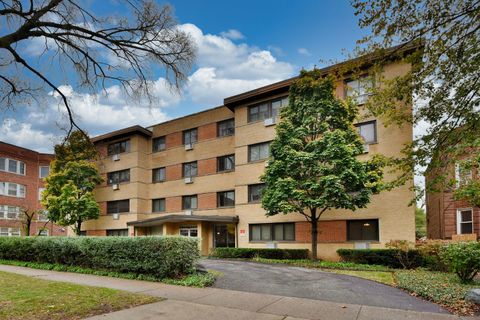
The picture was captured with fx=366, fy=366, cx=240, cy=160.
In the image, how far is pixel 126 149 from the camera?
3388 centimetres

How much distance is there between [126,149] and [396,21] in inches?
1186

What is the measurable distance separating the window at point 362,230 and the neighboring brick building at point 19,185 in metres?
31.6

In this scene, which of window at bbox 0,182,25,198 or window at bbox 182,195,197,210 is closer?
window at bbox 182,195,197,210

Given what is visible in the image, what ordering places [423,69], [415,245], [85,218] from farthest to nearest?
[85,218] < [415,245] < [423,69]

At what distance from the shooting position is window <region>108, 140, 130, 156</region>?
3391 cm

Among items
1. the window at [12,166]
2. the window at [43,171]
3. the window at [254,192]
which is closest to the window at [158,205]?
the window at [254,192]

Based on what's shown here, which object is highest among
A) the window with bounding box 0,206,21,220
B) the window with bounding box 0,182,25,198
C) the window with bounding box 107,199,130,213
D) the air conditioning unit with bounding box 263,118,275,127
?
the air conditioning unit with bounding box 263,118,275,127

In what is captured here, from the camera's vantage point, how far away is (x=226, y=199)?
27.8 m

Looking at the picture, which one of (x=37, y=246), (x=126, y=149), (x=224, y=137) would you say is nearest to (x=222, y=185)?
(x=224, y=137)

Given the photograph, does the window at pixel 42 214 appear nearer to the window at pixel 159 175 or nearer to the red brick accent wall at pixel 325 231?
the window at pixel 159 175

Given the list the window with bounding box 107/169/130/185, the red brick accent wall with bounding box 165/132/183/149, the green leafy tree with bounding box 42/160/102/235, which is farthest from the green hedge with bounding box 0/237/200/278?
the window with bounding box 107/169/130/185

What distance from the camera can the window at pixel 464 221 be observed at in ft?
73.0

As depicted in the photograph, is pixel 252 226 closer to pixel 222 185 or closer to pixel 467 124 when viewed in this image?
pixel 222 185

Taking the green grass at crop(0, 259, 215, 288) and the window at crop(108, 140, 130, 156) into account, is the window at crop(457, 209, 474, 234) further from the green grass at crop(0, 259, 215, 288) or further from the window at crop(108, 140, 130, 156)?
the window at crop(108, 140, 130, 156)
